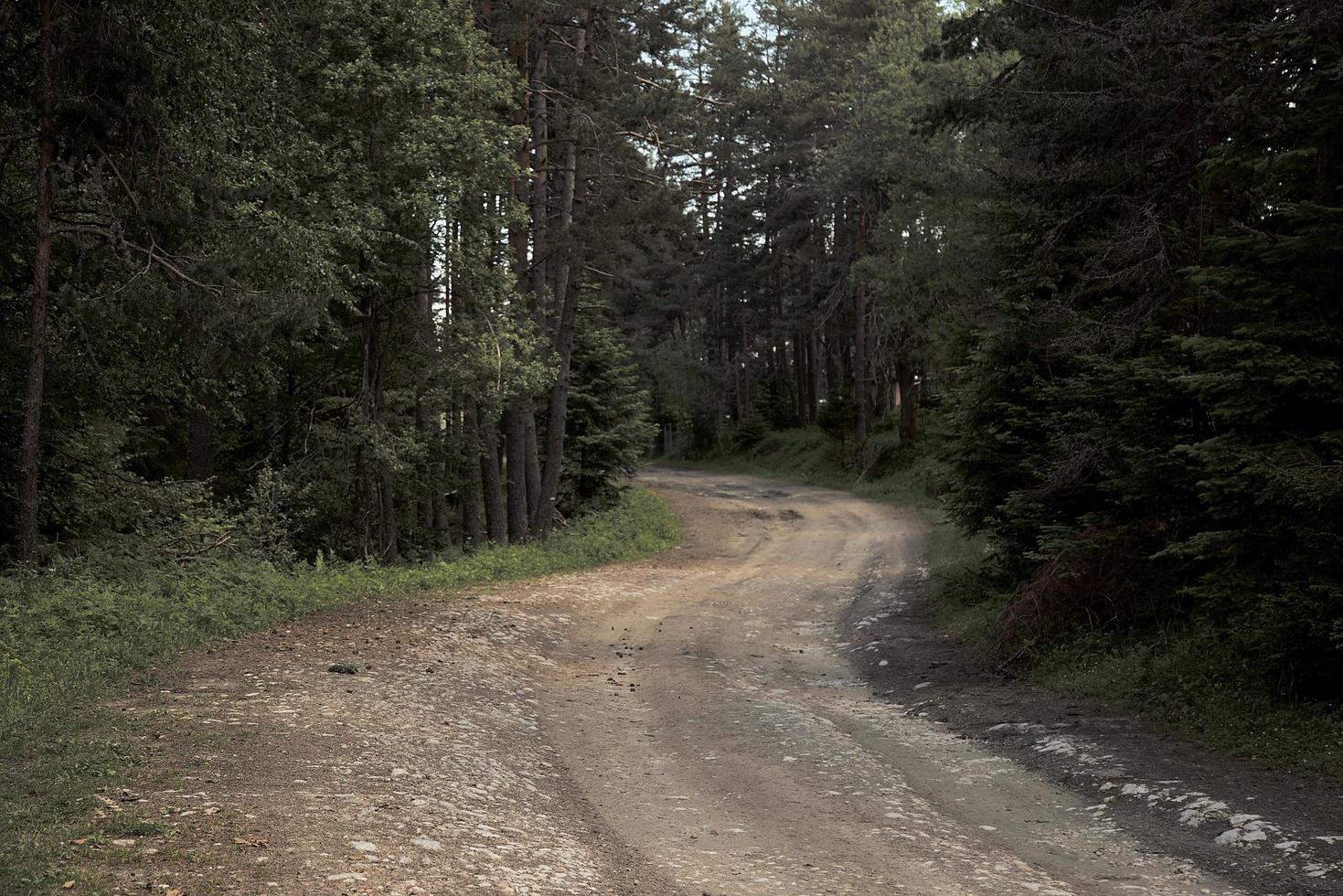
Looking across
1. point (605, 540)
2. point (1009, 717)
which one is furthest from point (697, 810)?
point (605, 540)

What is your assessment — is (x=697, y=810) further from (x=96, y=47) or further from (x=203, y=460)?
(x=203, y=460)

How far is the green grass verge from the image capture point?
5.24m

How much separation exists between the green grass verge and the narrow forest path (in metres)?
0.35

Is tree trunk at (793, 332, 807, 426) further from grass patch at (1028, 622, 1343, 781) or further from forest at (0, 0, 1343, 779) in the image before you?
grass patch at (1028, 622, 1343, 781)

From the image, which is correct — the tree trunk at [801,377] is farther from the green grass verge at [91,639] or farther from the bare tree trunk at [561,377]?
the green grass verge at [91,639]

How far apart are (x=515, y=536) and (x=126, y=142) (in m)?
13.0

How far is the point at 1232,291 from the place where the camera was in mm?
8914

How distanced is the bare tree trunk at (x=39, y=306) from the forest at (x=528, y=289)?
51 mm

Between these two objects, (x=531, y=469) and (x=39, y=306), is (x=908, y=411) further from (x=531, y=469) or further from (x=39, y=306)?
(x=39, y=306)

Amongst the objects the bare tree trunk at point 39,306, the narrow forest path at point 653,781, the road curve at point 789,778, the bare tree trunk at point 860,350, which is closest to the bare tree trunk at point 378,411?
the road curve at point 789,778

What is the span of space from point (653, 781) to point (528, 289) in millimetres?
17340

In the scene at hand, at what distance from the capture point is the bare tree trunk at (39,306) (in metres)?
11.8

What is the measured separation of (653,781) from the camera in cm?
775

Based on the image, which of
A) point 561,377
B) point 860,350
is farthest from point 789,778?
point 860,350
